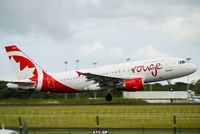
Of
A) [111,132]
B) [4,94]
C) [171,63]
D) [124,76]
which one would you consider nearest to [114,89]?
[124,76]

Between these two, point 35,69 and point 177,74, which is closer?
point 177,74

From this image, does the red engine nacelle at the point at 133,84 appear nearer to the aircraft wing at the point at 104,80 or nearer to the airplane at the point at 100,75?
the airplane at the point at 100,75

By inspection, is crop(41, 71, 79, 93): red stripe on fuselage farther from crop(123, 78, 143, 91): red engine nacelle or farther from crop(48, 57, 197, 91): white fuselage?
crop(123, 78, 143, 91): red engine nacelle

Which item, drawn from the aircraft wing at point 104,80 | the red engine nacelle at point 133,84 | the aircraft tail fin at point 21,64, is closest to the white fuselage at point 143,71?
the aircraft wing at point 104,80

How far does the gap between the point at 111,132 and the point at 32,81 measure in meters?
29.9

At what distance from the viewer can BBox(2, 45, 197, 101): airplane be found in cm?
4919

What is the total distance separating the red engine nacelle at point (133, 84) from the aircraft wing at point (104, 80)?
0.81m

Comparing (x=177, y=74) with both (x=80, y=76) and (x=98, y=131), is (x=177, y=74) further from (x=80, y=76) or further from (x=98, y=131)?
(x=98, y=131)

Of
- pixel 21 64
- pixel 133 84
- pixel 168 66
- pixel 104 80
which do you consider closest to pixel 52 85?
pixel 21 64

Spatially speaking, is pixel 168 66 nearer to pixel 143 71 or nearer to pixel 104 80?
pixel 143 71

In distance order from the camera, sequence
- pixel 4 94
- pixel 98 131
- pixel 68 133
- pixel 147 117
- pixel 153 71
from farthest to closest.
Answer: pixel 4 94, pixel 153 71, pixel 147 117, pixel 68 133, pixel 98 131

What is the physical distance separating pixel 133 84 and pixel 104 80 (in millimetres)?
3066

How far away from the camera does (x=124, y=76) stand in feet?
166

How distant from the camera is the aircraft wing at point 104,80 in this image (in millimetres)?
49156
